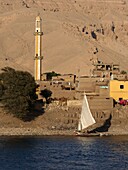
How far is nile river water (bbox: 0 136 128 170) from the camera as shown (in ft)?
122

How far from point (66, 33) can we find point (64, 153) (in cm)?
7453

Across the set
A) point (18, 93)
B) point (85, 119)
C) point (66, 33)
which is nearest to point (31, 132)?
point (18, 93)

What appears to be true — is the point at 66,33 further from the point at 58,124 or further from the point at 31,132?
the point at 31,132

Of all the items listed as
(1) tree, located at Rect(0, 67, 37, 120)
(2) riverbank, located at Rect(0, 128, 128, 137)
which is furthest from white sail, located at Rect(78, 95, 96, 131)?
(1) tree, located at Rect(0, 67, 37, 120)

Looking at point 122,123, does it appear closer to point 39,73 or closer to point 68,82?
point 68,82

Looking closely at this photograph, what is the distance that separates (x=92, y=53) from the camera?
106000mm

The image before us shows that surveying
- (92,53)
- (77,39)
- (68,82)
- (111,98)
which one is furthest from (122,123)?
(77,39)

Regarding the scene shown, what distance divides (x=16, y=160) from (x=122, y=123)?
14.1 metres

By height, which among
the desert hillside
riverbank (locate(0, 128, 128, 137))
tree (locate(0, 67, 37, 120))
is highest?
the desert hillside

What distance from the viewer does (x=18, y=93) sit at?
50.4 metres

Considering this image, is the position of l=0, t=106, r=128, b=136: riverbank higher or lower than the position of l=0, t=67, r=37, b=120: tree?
lower

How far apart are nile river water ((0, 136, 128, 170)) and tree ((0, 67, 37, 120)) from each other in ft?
12.5

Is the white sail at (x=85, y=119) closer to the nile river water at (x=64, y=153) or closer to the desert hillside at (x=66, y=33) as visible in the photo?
the nile river water at (x=64, y=153)

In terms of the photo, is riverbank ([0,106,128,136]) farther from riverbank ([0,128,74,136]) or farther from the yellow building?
the yellow building
